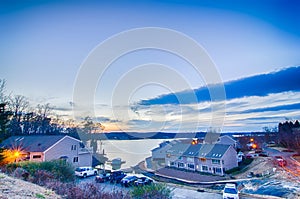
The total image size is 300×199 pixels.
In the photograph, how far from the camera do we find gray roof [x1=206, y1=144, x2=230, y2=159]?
29784 millimetres

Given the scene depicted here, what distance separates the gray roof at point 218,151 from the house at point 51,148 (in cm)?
1757

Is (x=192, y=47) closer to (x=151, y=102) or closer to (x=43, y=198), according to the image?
(x=151, y=102)

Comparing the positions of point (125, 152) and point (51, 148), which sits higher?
point (51, 148)

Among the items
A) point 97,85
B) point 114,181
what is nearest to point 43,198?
point 114,181

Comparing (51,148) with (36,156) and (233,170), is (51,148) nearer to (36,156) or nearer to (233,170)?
(36,156)

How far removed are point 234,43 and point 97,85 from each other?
1689 centimetres

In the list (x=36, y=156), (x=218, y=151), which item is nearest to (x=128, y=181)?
(x=36, y=156)

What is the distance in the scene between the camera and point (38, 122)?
44.6 meters

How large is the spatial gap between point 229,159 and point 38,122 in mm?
37297

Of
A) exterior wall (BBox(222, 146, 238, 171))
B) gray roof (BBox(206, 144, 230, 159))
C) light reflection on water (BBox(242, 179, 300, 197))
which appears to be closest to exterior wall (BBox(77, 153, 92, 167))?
gray roof (BBox(206, 144, 230, 159))

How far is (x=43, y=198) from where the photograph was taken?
20.9 feet

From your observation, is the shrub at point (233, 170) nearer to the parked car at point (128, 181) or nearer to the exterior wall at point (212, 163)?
the exterior wall at point (212, 163)

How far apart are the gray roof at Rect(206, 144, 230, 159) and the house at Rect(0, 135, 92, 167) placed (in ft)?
57.6

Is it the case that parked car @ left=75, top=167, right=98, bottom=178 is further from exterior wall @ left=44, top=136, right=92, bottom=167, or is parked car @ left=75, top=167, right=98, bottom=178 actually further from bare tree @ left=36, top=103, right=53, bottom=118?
bare tree @ left=36, top=103, right=53, bottom=118
